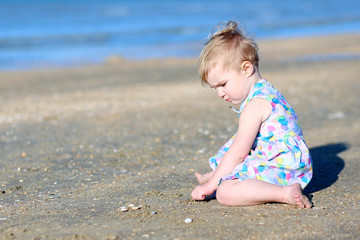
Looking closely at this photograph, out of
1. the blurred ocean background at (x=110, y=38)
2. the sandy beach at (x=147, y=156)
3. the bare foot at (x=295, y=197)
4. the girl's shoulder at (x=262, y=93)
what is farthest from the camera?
the blurred ocean background at (x=110, y=38)

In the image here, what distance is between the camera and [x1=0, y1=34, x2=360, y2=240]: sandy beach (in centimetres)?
316

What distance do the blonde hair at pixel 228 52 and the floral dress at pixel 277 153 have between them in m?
0.25

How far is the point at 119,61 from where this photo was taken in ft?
48.5

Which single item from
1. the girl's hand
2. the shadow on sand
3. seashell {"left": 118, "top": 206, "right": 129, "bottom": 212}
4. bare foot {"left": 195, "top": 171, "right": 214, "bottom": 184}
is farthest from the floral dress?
seashell {"left": 118, "top": 206, "right": 129, "bottom": 212}

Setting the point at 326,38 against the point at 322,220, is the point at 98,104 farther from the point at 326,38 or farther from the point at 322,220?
the point at 326,38

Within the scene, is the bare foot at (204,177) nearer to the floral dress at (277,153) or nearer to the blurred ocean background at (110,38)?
the floral dress at (277,153)

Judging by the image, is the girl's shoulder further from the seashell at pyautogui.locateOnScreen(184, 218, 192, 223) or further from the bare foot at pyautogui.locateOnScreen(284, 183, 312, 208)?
the seashell at pyautogui.locateOnScreen(184, 218, 192, 223)

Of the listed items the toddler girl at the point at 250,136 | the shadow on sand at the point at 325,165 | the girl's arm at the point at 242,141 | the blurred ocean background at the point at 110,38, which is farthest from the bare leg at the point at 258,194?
the blurred ocean background at the point at 110,38

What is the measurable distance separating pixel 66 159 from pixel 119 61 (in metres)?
9.93

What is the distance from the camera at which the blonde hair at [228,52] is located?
3.68 m

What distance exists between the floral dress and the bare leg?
98 millimetres

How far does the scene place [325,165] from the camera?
4.70 metres

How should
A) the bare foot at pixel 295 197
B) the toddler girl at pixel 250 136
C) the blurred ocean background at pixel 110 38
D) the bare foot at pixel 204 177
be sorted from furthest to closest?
the blurred ocean background at pixel 110 38 < the bare foot at pixel 204 177 < the toddler girl at pixel 250 136 < the bare foot at pixel 295 197

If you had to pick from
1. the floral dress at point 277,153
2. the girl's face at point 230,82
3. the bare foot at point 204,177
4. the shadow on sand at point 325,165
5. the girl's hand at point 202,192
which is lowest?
the shadow on sand at point 325,165
